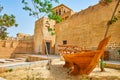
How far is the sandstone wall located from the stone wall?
7682mm

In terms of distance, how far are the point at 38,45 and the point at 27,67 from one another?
13789mm

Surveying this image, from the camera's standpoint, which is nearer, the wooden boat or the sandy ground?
the sandy ground

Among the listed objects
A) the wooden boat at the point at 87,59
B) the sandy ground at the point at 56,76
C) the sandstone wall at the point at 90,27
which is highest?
the sandstone wall at the point at 90,27

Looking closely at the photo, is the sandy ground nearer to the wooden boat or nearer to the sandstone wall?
the wooden boat

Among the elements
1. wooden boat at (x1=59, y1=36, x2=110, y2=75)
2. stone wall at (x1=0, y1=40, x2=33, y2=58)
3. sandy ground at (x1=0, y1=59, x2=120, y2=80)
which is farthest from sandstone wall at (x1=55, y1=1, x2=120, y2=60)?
stone wall at (x1=0, y1=40, x2=33, y2=58)

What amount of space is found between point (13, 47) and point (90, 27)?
Answer: 13279 mm

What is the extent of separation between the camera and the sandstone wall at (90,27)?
1361 centimetres

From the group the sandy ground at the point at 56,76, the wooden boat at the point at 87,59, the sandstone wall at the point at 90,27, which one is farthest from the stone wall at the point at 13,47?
the wooden boat at the point at 87,59

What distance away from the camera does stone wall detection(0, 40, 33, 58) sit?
69.8 feet

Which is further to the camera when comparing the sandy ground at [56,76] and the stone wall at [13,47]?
the stone wall at [13,47]

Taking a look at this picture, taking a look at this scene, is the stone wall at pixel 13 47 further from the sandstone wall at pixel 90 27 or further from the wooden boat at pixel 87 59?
the wooden boat at pixel 87 59

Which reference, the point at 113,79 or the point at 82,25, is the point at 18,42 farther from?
the point at 113,79

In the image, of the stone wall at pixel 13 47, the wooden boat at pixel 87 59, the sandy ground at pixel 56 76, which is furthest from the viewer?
the stone wall at pixel 13 47

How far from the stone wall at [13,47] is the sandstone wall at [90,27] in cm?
768
